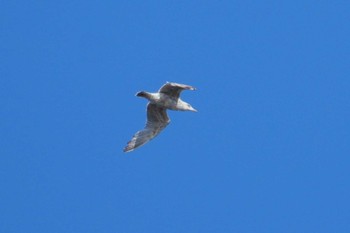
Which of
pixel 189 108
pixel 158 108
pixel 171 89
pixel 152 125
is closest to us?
pixel 171 89

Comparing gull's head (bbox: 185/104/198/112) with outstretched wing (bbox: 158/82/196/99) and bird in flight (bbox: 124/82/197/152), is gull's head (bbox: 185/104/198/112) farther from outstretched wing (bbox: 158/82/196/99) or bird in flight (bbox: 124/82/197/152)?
outstretched wing (bbox: 158/82/196/99)

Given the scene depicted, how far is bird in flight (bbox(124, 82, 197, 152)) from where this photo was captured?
31531 millimetres

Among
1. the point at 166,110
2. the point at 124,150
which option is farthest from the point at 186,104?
the point at 124,150

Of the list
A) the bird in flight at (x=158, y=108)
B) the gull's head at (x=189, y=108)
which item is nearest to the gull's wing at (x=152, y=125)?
the bird in flight at (x=158, y=108)

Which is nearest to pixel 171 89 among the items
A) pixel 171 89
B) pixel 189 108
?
pixel 171 89

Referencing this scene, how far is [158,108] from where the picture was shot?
33.1 metres

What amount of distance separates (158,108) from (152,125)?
32.8 inches

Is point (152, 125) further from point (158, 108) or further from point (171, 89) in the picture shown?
point (171, 89)

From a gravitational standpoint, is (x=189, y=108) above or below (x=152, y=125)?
above

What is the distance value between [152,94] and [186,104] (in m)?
2.01

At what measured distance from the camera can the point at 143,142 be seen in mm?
33000

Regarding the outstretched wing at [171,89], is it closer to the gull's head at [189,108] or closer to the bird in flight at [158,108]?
the bird in flight at [158,108]

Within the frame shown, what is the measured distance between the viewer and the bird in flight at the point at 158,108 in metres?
31.5

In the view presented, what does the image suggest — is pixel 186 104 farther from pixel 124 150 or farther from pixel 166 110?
pixel 124 150
